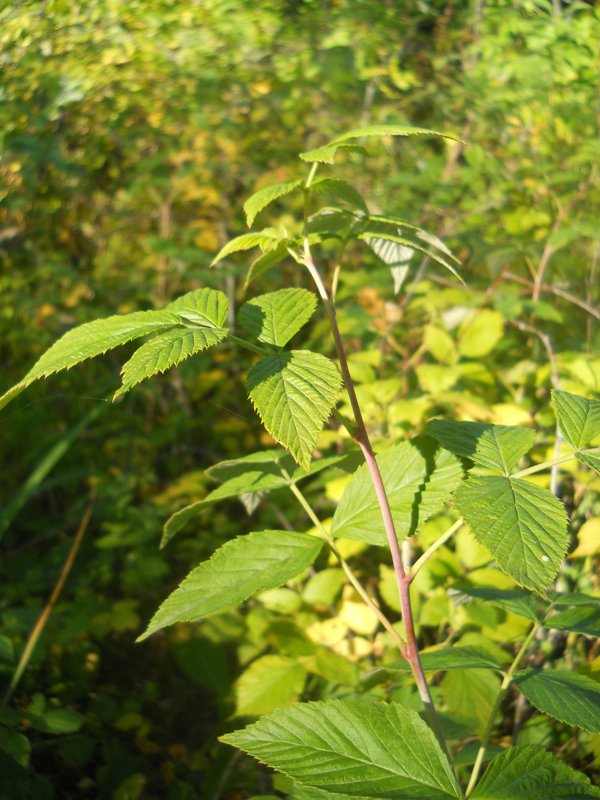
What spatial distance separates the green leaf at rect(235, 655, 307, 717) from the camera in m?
1.32

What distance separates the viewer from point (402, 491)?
939 mm

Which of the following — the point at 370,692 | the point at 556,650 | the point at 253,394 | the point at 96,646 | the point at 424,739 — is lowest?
the point at 96,646

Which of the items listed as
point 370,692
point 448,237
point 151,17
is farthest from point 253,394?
point 151,17

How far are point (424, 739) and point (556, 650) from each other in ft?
2.95

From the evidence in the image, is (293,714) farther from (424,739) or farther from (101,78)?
(101,78)

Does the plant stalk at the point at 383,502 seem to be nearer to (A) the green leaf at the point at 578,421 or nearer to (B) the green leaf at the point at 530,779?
(B) the green leaf at the point at 530,779

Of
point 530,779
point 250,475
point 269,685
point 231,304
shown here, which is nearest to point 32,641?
point 269,685

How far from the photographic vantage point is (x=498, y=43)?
11.0 feet

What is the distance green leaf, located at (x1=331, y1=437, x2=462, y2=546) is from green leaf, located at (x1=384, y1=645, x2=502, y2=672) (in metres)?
0.18

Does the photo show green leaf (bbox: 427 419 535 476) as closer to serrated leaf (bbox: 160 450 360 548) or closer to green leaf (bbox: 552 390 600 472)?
green leaf (bbox: 552 390 600 472)

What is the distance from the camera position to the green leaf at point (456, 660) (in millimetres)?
906

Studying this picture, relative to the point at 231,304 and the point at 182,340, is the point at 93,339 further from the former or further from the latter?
the point at 231,304

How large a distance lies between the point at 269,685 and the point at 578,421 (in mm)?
833

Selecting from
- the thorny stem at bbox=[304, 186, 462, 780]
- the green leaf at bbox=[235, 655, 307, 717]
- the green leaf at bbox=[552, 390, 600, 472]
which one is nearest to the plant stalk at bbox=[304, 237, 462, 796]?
Answer: the thorny stem at bbox=[304, 186, 462, 780]
